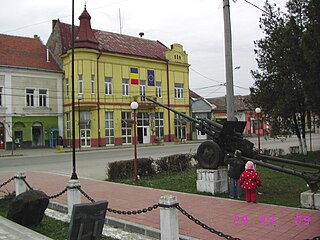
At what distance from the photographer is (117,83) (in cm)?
4091

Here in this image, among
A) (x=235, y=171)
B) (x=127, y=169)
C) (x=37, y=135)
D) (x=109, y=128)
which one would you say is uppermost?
(x=109, y=128)

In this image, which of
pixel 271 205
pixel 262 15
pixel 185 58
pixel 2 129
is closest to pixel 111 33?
pixel 185 58

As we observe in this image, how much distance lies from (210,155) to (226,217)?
2.83 meters

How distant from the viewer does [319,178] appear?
7750 millimetres

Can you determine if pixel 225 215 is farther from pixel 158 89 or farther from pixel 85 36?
pixel 158 89

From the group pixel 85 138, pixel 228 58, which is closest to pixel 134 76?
pixel 85 138

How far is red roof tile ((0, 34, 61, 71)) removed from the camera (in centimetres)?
3796

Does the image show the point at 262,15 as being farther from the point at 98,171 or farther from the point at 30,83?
the point at 30,83

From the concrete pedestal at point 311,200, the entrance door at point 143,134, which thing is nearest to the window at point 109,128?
the entrance door at point 143,134

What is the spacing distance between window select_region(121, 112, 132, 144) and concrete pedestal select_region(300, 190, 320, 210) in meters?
34.1

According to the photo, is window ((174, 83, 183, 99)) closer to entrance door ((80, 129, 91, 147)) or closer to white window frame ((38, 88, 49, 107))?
entrance door ((80, 129, 91, 147))

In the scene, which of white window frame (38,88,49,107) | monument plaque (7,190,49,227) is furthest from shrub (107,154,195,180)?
white window frame (38,88,49,107)

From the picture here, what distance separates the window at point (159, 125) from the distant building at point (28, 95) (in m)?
11.5

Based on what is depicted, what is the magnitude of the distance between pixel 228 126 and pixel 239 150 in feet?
2.32
